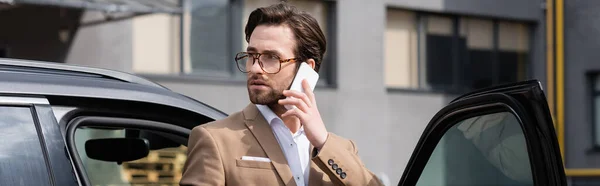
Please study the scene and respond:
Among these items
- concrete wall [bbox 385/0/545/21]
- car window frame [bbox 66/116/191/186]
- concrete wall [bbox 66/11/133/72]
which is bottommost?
car window frame [bbox 66/116/191/186]

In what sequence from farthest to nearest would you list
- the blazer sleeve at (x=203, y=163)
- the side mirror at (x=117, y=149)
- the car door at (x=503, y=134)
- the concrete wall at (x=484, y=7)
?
the concrete wall at (x=484, y=7), the side mirror at (x=117, y=149), the blazer sleeve at (x=203, y=163), the car door at (x=503, y=134)

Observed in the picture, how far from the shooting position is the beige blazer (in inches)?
99.8

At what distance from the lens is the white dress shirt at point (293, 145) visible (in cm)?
267

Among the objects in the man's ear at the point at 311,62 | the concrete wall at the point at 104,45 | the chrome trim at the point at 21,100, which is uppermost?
the concrete wall at the point at 104,45

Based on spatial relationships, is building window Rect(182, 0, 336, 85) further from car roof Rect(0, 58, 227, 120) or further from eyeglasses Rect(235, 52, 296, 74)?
eyeglasses Rect(235, 52, 296, 74)

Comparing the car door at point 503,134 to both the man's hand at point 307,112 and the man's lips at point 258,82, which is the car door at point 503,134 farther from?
the man's lips at point 258,82

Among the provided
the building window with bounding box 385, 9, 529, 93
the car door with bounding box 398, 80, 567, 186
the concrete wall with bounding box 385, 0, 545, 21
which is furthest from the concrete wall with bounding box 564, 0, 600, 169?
the car door with bounding box 398, 80, 567, 186

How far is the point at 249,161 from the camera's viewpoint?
2.59 metres

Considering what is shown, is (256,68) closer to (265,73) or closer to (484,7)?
(265,73)

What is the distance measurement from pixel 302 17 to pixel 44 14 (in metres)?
11.9

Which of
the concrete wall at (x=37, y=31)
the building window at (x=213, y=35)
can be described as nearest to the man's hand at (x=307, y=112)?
the concrete wall at (x=37, y=31)

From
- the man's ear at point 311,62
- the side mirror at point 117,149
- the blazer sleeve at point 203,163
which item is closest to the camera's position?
the blazer sleeve at point 203,163

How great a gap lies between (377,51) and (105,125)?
15208 mm

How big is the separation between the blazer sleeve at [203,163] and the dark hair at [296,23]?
1.06 ft
